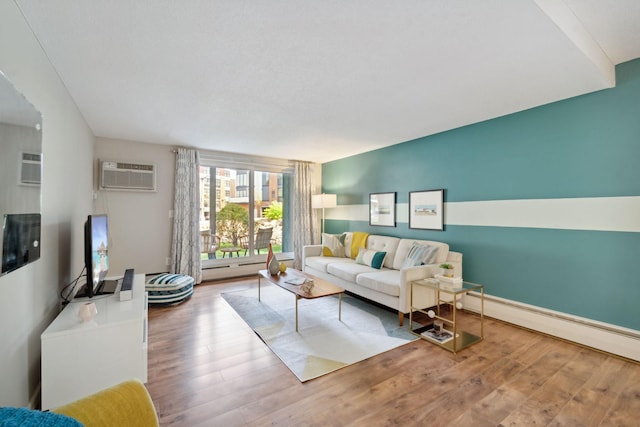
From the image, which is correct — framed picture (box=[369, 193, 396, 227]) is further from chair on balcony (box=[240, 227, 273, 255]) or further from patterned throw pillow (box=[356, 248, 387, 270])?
chair on balcony (box=[240, 227, 273, 255])

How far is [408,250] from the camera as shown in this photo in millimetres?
3748

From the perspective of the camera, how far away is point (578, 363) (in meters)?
2.24

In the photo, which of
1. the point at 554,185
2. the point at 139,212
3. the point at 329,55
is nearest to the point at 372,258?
the point at 554,185

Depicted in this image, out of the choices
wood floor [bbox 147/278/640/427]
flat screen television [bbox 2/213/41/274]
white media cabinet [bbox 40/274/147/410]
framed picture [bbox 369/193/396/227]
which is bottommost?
wood floor [bbox 147/278/640/427]

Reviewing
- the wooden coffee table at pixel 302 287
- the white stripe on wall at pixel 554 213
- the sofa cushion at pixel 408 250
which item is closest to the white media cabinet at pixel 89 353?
the wooden coffee table at pixel 302 287

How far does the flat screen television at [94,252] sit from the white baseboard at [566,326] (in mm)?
3922

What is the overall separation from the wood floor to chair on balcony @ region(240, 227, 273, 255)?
2791 mm

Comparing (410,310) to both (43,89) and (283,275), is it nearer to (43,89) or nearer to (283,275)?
(283,275)

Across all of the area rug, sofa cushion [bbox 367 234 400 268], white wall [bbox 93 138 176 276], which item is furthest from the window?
sofa cushion [bbox 367 234 400 268]

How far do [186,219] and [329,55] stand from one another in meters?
3.73

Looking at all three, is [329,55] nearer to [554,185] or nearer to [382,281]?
[382,281]

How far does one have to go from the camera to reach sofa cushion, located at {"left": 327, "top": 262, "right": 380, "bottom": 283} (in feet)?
12.0

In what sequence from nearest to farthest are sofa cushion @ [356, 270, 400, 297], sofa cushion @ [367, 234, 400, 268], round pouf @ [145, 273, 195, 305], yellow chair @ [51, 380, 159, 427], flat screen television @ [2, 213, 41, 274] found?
1. yellow chair @ [51, 380, 159, 427]
2. flat screen television @ [2, 213, 41, 274]
3. sofa cushion @ [356, 270, 400, 297]
4. round pouf @ [145, 273, 195, 305]
5. sofa cushion @ [367, 234, 400, 268]

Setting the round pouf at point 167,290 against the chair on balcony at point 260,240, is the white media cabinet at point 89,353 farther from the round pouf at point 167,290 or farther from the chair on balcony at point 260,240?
the chair on balcony at point 260,240
